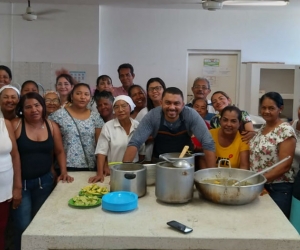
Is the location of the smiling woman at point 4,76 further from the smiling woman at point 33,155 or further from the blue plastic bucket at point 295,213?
the blue plastic bucket at point 295,213

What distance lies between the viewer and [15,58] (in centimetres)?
462

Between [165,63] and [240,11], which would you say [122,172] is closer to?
[165,63]

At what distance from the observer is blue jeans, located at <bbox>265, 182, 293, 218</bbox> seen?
2109mm

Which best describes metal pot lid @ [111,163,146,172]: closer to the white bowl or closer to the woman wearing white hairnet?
the white bowl

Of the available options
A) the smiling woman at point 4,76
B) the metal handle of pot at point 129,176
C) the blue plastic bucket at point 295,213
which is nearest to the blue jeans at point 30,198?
the metal handle of pot at point 129,176

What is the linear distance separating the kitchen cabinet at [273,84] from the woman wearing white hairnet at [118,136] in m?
2.68

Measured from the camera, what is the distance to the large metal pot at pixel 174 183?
158cm

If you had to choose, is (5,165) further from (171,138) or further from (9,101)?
(171,138)

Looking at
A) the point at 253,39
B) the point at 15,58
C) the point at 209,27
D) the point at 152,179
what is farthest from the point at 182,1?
the point at 152,179

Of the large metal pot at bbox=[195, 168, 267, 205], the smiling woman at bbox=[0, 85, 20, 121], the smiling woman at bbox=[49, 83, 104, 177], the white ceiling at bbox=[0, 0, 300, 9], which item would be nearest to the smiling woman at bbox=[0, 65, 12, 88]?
the smiling woman at bbox=[0, 85, 20, 121]

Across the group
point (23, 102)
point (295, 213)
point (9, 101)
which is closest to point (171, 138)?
point (295, 213)

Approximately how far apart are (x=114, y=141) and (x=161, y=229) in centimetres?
103

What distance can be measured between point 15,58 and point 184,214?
3.86 meters

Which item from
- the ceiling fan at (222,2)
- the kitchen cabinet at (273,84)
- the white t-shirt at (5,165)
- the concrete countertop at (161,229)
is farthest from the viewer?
the kitchen cabinet at (273,84)
